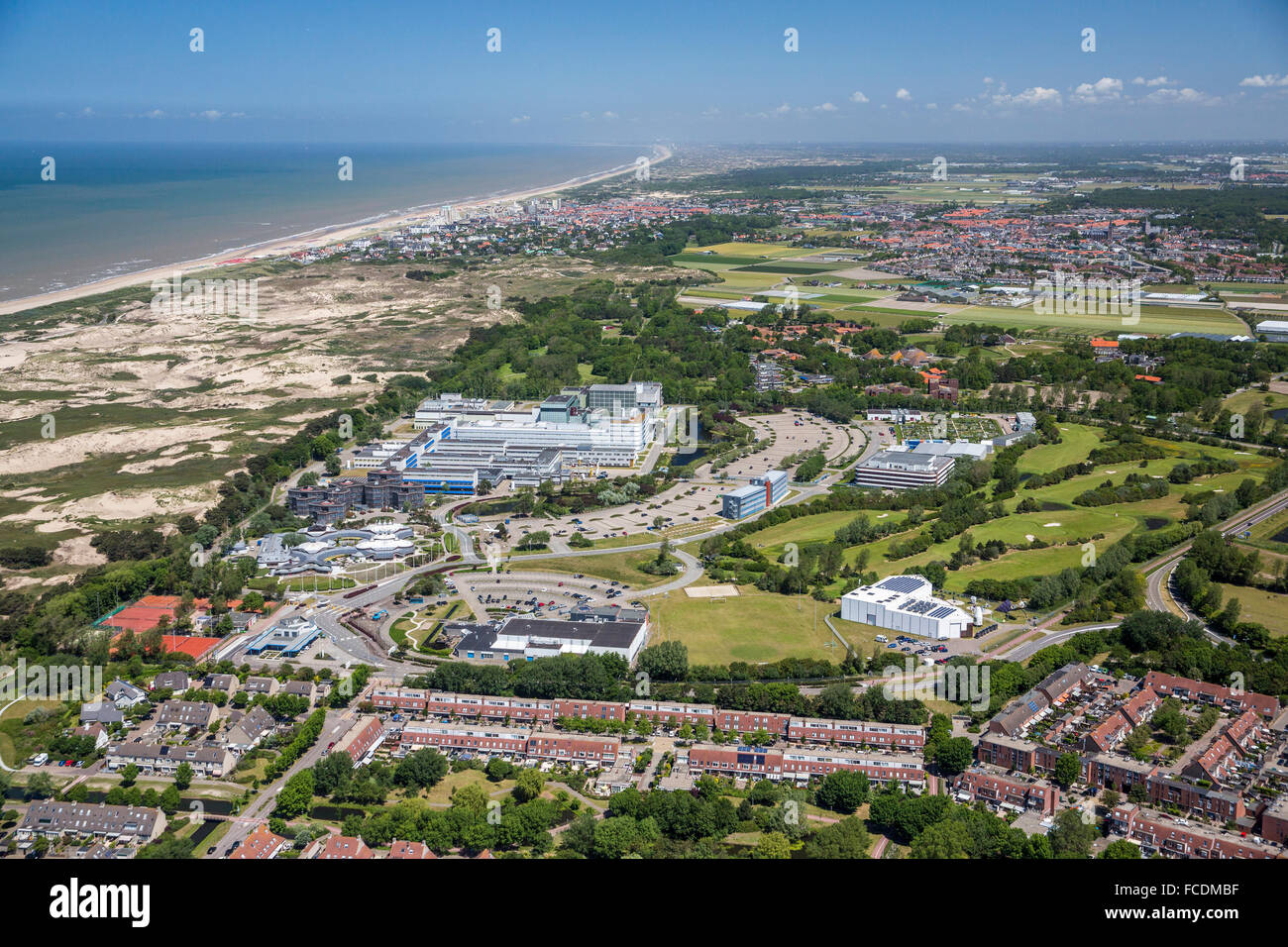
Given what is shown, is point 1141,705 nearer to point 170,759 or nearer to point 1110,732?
point 1110,732

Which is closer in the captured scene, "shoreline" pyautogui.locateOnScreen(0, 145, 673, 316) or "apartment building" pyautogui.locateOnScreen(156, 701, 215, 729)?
"apartment building" pyautogui.locateOnScreen(156, 701, 215, 729)

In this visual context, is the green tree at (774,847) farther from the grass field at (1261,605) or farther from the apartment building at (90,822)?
the grass field at (1261,605)

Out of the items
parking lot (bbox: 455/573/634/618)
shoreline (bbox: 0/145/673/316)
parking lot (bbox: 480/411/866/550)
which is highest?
shoreline (bbox: 0/145/673/316)

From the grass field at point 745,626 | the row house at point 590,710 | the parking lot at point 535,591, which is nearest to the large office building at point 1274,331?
the grass field at point 745,626

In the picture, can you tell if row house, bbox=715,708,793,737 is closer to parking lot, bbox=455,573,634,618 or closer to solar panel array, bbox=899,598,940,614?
solar panel array, bbox=899,598,940,614

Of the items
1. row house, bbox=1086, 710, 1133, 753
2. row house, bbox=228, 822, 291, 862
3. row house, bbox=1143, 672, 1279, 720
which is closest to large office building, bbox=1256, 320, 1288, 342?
row house, bbox=1143, 672, 1279, 720

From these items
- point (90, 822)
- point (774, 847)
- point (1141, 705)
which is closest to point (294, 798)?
point (90, 822)
